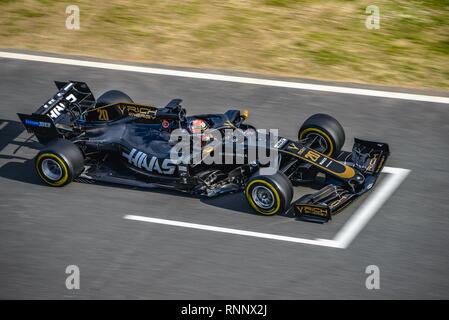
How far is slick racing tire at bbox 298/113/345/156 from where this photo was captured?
1198 centimetres

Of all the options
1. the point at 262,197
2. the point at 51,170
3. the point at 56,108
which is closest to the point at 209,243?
the point at 262,197

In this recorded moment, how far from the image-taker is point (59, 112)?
12.5m

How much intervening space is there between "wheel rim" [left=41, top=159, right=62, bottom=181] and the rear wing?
1.81 ft

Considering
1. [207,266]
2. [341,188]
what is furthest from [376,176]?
[207,266]

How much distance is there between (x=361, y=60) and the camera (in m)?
15.8

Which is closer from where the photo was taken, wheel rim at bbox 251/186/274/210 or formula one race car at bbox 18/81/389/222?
wheel rim at bbox 251/186/274/210

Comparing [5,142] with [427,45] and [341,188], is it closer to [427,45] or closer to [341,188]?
[341,188]

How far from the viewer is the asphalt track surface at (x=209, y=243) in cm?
981

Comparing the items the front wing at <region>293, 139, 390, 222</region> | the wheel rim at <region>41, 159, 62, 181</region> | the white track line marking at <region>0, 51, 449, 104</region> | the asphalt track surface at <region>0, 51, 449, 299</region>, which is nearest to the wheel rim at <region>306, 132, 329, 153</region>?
the front wing at <region>293, 139, 390, 222</region>

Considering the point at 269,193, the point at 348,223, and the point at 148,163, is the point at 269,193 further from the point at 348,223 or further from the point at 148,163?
the point at 148,163

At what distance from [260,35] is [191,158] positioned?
5896 millimetres

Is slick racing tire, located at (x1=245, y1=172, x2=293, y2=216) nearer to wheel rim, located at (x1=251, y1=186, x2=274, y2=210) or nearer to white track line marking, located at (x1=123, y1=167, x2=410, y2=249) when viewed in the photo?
wheel rim, located at (x1=251, y1=186, x2=274, y2=210)

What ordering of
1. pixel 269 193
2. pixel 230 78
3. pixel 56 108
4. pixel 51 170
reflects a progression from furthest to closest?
1. pixel 230 78
2. pixel 56 108
3. pixel 51 170
4. pixel 269 193
